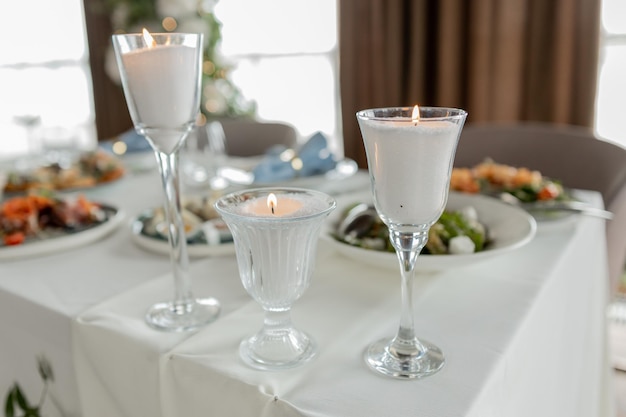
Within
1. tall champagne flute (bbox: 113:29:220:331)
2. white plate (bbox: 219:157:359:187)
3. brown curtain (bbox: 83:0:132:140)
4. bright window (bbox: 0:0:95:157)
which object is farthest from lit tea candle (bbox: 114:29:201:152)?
bright window (bbox: 0:0:95:157)

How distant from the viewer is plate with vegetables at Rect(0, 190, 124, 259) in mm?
951

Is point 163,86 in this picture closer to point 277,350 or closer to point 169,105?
point 169,105

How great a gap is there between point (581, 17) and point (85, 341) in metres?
2.18

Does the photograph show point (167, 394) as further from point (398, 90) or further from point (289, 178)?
point (398, 90)

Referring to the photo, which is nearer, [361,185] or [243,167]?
[361,185]

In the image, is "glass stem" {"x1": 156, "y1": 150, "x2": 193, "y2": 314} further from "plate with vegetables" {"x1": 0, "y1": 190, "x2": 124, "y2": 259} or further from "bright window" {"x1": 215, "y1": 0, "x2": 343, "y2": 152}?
"bright window" {"x1": 215, "y1": 0, "x2": 343, "y2": 152}

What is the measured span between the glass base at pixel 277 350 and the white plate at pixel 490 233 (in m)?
0.19

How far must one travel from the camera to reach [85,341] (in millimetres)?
692

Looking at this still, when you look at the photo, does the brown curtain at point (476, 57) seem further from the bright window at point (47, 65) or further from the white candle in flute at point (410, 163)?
the bright window at point (47, 65)

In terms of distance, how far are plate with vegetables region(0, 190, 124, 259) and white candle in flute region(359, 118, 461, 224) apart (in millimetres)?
638

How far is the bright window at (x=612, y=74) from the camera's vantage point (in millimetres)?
2281

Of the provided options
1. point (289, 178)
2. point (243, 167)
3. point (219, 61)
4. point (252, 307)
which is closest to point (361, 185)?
point (289, 178)

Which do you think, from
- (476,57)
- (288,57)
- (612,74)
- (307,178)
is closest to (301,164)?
(307,178)

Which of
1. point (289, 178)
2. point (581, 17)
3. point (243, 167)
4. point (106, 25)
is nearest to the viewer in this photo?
point (289, 178)
